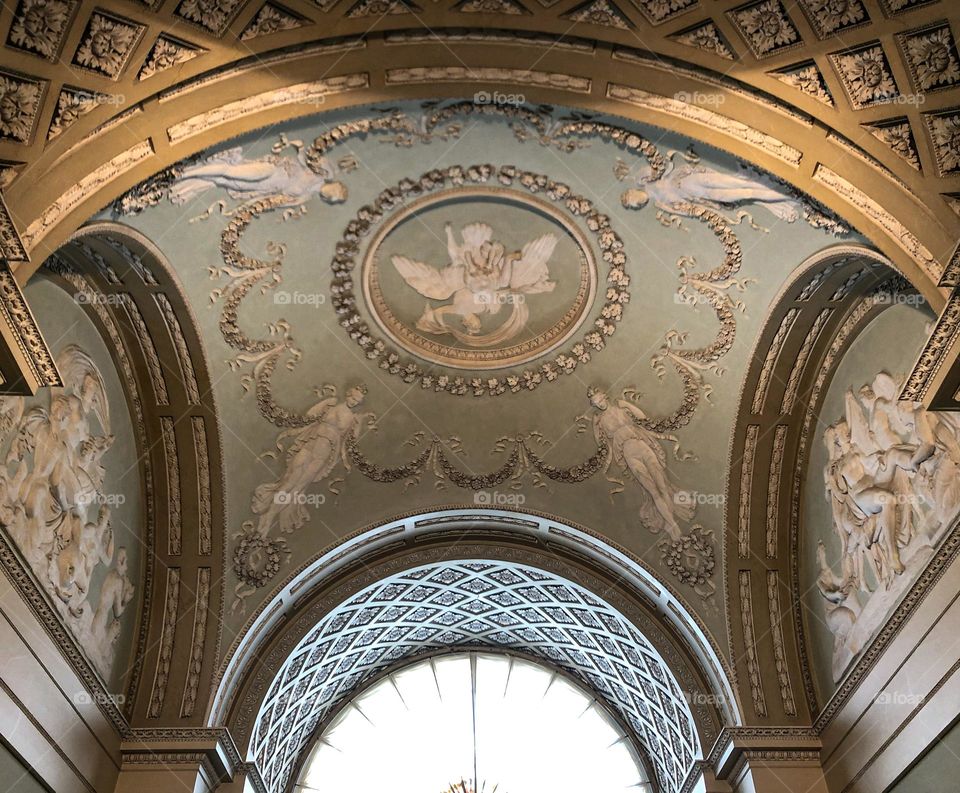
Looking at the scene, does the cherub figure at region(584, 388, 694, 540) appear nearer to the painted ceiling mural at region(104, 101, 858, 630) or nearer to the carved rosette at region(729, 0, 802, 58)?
the painted ceiling mural at region(104, 101, 858, 630)

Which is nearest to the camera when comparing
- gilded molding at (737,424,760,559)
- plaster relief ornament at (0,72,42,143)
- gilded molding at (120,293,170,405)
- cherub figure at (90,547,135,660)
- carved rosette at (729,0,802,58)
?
plaster relief ornament at (0,72,42,143)

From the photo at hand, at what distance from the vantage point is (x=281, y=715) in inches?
630

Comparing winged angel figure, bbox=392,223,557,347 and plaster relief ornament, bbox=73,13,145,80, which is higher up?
winged angel figure, bbox=392,223,557,347

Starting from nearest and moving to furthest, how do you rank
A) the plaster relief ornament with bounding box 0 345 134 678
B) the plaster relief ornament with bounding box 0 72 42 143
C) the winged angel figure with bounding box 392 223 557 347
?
1. the plaster relief ornament with bounding box 0 72 42 143
2. the plaster relief ornament with bounding box 0 345 134 678
3. the winged angel figure with bounding box 392 223 557 347

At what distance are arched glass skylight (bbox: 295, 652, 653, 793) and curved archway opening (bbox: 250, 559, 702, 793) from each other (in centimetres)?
42

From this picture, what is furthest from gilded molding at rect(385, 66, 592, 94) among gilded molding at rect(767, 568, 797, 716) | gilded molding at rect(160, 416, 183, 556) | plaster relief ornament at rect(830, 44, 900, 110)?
gilded molding at rect(160, 416, 183, 556)

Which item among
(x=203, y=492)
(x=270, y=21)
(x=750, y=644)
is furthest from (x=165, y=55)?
(x=750, y=644)

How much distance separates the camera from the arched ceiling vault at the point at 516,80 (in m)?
7.71

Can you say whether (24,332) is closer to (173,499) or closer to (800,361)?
(173,499)

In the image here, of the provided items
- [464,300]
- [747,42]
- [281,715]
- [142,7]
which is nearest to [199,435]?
[464,300]

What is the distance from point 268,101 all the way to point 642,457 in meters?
7.65

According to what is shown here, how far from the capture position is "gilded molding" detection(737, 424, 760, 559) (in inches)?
540

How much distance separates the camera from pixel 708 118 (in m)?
9.38

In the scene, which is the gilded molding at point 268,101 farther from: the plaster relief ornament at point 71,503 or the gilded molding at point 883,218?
the gilded molding at point 883,218
